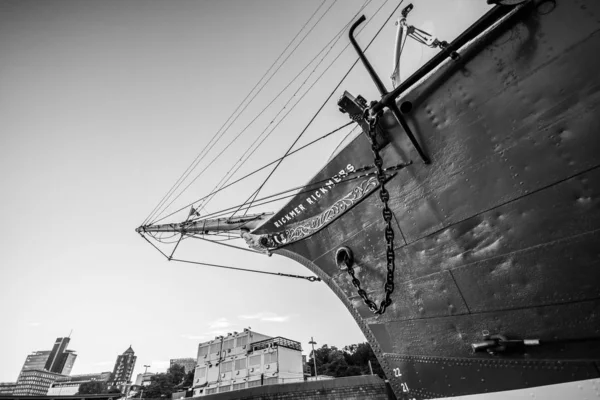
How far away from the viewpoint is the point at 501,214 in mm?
2549

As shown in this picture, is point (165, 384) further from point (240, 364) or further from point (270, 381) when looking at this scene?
point (270, 381)

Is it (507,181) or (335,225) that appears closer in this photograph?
(507,181)

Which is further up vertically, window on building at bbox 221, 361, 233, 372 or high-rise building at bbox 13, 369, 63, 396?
high-rise building at bbox 13, 369, 63, 396

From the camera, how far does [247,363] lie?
1198 inches

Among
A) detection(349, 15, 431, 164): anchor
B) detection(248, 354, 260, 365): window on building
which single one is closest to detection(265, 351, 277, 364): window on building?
detection(248, 354, 260, 365): window on building

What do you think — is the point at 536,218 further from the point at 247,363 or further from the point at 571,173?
the point at 247,363

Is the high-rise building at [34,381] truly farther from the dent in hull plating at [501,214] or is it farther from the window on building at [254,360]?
the dent in hull plating at [501,214]

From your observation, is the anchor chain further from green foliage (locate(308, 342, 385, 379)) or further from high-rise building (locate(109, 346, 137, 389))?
high-rise building (locate(109, 346, 137, 389))

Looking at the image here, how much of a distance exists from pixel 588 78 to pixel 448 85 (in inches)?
45.0

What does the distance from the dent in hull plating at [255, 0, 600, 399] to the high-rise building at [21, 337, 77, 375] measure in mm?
205918

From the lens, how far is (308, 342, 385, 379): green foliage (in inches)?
1584

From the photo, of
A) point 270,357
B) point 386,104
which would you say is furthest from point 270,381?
point 386,104

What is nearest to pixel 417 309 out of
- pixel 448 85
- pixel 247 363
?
pixel 448 85

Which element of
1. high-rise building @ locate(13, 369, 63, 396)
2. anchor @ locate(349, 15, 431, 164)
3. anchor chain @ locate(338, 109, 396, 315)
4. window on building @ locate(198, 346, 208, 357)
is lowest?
anchor chain @ locate(338, 109, 396, 315)
